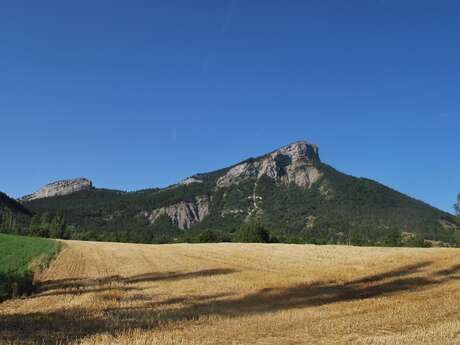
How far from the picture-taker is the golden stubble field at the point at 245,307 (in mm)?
11508

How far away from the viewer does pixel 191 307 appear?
54.4 feet

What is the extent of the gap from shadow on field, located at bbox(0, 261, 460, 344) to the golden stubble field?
4 centimetres

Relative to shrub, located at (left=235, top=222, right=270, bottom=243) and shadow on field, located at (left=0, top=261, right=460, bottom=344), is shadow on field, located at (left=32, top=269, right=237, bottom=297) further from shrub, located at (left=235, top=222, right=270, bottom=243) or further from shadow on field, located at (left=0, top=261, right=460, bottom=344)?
shrub, located at (left=235, top=222, right=270, bottom=243)

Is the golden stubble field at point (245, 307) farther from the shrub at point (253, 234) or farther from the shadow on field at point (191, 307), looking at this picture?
the shrub at point (253, 234)

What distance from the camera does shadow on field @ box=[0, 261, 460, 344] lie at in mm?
12203

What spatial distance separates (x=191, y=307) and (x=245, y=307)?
6.88 ft

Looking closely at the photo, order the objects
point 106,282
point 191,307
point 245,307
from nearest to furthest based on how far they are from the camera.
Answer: point 191,307
point 245,307
point 106,282

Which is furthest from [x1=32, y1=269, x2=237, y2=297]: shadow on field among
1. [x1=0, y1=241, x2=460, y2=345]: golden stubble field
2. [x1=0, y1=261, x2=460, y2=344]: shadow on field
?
[x1=0, y1=261, x2=460, y2=344]: shadow on field

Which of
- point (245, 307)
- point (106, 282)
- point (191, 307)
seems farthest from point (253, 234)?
point (191, 307)

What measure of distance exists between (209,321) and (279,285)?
31.5ft

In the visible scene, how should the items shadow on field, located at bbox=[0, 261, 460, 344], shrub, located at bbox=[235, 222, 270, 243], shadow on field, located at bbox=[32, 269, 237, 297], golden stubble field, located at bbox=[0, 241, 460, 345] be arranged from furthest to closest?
shrub, located at bbox=[235, 222, 270, 243] → shadow on field, located at bbox=[32, 269, 237, 297] → shadow on field, located at bbox=[0, 261, 460, 344] → golden stubble field, located at bbox=[0, 241, 460, 345]

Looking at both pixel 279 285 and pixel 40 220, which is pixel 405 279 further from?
pixel 40 220

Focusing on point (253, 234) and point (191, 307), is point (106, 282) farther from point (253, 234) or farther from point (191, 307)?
point (253, 234)

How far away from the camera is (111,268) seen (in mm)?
33406
